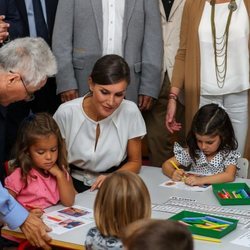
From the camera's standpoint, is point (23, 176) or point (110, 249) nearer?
point (110, 249)

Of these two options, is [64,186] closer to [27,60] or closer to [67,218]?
[67,218]

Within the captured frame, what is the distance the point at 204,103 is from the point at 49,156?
125 cm

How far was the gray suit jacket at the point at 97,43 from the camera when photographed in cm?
363

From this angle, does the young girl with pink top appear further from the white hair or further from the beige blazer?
the beige blazer

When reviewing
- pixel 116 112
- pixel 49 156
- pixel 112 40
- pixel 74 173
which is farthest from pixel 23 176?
pixel 112 40

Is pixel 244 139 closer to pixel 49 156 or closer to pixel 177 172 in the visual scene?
pixel 177 172

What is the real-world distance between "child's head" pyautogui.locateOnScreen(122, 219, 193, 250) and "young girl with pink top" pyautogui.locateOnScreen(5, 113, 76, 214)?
48.3 inches

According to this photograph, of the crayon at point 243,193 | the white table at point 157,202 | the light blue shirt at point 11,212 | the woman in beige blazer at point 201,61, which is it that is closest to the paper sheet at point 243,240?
the white table at point 157,202

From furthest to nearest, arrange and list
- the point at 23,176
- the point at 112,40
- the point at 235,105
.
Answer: the point at 112,40 < the point at 235,105 < the point at 23,176

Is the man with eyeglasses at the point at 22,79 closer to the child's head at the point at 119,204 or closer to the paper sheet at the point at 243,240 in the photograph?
the child's head at the point at 119,204

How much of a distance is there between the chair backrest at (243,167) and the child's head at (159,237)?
1.85 m

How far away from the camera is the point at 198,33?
344cm

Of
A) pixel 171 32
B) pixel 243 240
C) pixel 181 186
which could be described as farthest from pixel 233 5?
pixel 243 240

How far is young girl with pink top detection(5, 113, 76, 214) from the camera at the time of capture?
2.65 metres
